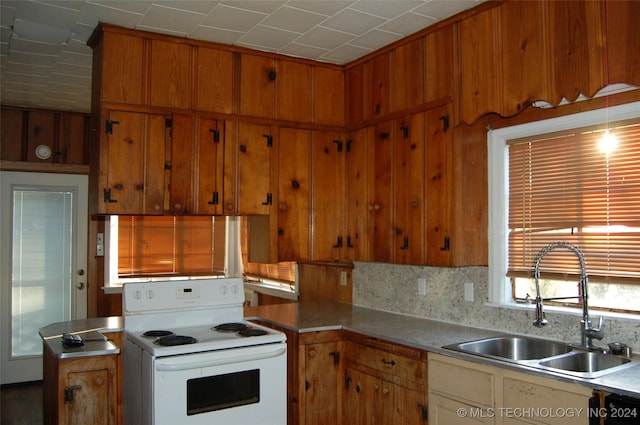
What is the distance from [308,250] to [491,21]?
6.45 feet

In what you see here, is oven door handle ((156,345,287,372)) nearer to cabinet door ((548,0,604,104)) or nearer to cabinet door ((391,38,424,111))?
cabinet door ((391,38,424,111))

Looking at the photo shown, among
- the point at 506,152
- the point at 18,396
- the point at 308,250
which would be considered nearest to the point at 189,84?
the point at 308,250

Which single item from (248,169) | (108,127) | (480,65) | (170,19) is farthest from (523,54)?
(108,127)

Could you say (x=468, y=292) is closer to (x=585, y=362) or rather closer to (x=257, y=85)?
(x=585, y=362)

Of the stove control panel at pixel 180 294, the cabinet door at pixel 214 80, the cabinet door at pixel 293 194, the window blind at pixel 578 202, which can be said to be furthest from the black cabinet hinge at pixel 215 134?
the window blind at pixel 578 202

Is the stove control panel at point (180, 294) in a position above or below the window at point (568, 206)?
below

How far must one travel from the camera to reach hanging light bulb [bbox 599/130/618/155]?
2580 millimetres

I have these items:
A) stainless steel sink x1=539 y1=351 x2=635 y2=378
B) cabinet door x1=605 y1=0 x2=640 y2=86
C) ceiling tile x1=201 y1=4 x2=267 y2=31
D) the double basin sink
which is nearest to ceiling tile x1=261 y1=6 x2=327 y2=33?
ceiling tile x1=201 y1=4 x2=267 y2=31

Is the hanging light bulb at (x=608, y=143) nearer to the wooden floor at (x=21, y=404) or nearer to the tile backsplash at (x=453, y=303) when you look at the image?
the tile backsplash at (x=453, y=303)

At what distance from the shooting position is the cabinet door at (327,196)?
4.02 m

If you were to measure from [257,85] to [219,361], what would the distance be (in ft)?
6.31

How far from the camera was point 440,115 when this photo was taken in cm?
323

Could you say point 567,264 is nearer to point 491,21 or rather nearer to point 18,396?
point 491,21

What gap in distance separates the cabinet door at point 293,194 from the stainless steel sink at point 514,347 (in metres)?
1.57
